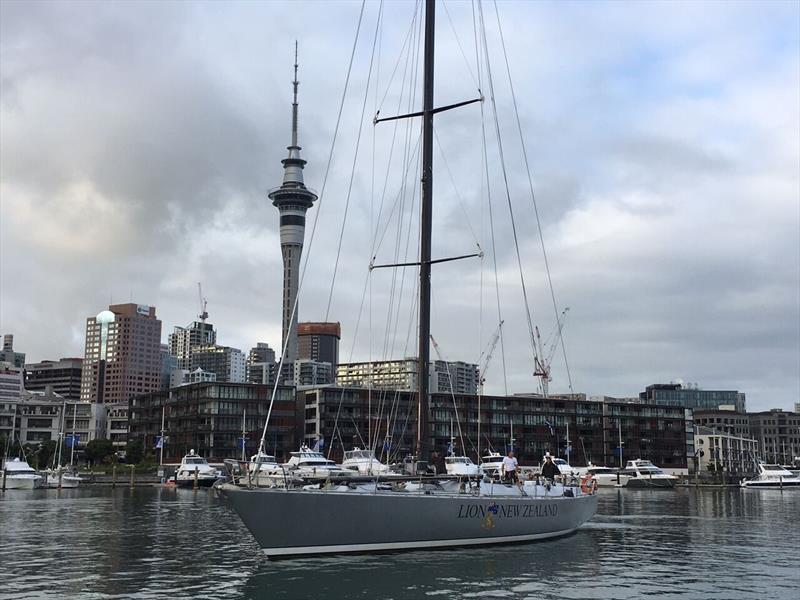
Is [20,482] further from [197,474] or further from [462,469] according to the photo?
[462,469]

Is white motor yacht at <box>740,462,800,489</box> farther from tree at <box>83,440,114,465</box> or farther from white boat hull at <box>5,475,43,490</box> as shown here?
tree at <box>83,440,114,465</box>

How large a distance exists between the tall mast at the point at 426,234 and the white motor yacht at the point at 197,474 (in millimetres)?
75369

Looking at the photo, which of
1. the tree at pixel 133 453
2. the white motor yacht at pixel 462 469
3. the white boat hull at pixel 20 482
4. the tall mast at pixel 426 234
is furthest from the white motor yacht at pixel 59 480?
the tall mast at pixel 426 234

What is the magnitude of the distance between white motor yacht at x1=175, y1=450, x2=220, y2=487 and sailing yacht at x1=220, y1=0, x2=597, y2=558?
75521 mm

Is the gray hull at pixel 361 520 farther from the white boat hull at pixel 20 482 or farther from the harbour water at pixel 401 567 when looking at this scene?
the white boat hull at pixel 20 482

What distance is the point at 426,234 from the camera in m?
37.3

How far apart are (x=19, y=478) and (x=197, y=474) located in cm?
2187

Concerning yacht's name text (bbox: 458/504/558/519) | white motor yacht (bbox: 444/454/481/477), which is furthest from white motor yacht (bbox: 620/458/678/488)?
yacht's name text (bbox: 458/504/558/519)

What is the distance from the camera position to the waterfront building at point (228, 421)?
497 ft

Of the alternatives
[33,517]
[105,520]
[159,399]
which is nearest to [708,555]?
[105,520]

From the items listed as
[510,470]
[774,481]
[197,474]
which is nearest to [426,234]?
[510,470]

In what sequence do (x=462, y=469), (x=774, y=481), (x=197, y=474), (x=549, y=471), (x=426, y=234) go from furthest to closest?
(x=774, y=481) < (x=197, y=474) < (x=462, y=469) < (x=549, y=471) < (x=426, y=234)

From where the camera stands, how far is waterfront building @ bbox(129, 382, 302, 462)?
151375mm

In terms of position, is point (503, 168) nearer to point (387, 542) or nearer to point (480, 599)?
point (387, 542)
